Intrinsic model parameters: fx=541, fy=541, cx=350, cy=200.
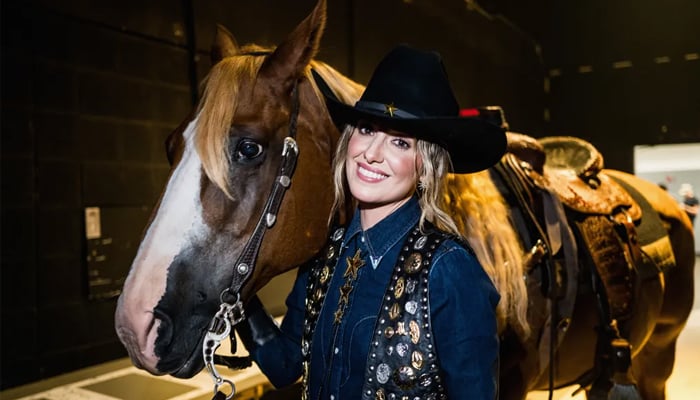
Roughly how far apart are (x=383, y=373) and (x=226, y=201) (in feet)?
1.58

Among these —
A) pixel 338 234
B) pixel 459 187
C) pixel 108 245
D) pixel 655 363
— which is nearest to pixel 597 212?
pixel 459 187

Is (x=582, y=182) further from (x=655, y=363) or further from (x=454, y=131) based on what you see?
(x=454, y=131)

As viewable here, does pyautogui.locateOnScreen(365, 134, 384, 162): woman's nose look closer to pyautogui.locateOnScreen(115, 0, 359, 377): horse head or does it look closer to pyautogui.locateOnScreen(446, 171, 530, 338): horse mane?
pyautogui.locateOnScreen(115, 0, 359, 377): horse head

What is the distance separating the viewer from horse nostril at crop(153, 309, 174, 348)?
3.50ft

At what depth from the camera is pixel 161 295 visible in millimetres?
1067

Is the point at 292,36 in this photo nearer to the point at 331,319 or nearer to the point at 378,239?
the point at 378,239

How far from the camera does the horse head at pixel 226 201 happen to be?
3.54 ft

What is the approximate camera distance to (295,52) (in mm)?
1267

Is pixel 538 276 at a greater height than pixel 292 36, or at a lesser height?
lesser

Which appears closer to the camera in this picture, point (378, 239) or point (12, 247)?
point (378, 239)

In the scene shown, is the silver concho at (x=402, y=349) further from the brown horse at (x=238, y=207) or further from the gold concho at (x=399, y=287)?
the brown horse at (x=238, y=207)

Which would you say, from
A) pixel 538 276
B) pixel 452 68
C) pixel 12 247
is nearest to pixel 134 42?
pixel 12 247

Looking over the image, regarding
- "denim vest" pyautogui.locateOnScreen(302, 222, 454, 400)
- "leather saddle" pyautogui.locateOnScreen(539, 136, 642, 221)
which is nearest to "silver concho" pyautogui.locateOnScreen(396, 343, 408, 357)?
"denim vest" pyautogui.locateOnScreen(302, 222, 454, 400)

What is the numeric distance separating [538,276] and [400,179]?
993 mm
